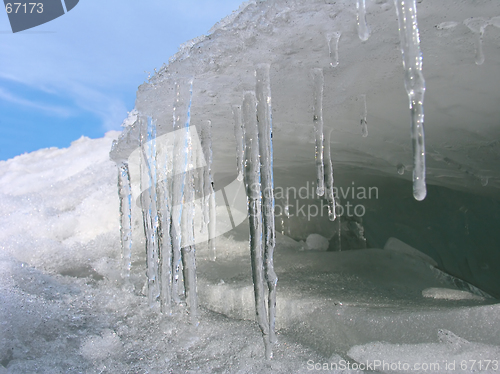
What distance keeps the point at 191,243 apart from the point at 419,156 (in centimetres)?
137

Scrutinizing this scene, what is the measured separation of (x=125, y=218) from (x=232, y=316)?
1600 millimetres

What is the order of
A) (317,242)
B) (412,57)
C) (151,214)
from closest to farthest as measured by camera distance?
(412,57), (151,214), (317,242)

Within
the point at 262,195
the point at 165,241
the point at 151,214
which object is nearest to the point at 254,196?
the point at 262,195

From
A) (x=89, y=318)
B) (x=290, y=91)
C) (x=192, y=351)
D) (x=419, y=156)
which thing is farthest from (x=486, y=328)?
(x=89, y=318)

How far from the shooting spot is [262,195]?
1.84 m

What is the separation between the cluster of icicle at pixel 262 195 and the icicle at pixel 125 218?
1545mm

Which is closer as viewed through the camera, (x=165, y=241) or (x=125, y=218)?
(x=165, y=241)

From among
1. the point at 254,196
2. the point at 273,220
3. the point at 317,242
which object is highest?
the point at 254,196

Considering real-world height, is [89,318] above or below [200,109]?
below

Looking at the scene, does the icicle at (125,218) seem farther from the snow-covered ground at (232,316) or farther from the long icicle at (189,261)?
the long icicle at (189,261)

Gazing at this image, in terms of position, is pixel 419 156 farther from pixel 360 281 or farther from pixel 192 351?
pixel 360 281

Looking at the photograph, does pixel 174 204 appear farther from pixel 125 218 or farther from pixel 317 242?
pixel 317 242

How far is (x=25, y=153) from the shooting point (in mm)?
8656

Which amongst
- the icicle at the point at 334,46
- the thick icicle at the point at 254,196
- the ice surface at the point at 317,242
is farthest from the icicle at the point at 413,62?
the ice surface at the point at 317,242
